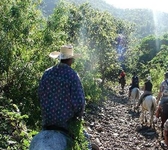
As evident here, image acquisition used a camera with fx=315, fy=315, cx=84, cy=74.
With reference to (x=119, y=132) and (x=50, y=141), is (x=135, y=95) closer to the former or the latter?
(x=119, y=132)

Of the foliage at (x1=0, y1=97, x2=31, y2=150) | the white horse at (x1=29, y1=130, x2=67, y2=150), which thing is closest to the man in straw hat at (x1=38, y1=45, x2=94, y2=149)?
the white horse at (x1=29, y1=130, x2=67, y2=150)

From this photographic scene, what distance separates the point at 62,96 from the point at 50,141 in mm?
611

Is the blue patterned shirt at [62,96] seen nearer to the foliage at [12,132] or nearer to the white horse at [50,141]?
the white horse at [50,141]

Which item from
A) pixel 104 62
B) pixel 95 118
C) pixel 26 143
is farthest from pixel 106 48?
pixel 26 143

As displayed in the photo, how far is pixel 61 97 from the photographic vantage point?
13.9ft

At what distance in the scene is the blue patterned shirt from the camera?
421 cm

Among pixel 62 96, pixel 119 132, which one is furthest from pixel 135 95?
pixel 62 96

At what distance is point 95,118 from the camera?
1250 cm

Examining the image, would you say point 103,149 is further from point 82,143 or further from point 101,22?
point 101,22

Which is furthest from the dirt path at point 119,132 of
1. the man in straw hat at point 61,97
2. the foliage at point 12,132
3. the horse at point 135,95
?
the man in straw hat at point 61,97

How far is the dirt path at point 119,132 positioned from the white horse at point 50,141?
188 inches

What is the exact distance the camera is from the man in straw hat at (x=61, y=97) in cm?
421

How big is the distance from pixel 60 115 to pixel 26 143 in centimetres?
143

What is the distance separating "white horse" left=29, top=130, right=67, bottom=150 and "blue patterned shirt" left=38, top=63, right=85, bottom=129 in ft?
0.50
